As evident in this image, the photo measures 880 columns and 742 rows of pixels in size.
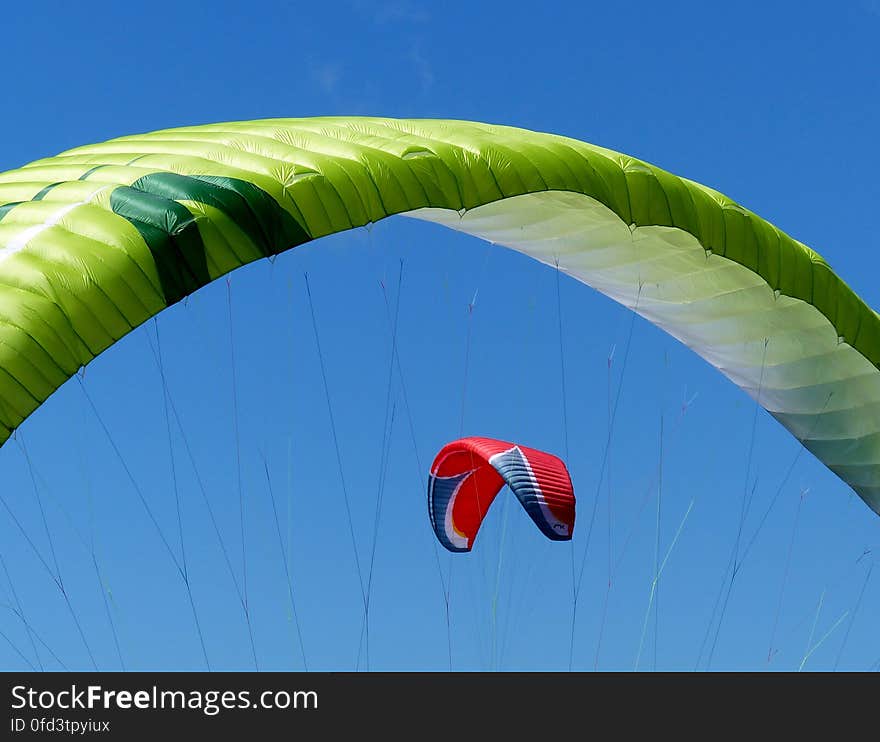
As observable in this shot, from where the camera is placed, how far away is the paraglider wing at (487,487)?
1159 cm

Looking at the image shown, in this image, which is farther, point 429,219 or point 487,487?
point 487,487

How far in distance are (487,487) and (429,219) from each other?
2.91m

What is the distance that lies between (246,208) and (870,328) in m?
7.68

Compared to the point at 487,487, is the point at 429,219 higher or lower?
higher

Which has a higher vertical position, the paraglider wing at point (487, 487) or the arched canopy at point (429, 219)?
the arched canopy at point (429, 219)

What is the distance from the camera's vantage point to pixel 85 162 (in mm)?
10984

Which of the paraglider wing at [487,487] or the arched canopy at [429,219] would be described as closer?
the arched canopy at [429,219]

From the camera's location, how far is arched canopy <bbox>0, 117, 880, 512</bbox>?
9.24 metres

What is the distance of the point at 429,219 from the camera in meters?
12.2

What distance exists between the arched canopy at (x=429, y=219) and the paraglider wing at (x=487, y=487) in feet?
6.69

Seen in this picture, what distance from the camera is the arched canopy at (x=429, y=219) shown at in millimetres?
9242
